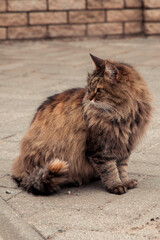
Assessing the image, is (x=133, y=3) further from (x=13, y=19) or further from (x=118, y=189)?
(x=118, y=189)

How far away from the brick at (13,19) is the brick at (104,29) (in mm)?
1491

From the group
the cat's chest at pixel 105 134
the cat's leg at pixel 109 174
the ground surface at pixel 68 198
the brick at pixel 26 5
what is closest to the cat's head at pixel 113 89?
the cat's chest at pixel 105 134

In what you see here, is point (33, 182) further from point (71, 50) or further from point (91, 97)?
point (71, 50)

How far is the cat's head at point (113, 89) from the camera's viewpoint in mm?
3961

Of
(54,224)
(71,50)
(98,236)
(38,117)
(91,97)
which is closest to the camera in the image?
(98,236)

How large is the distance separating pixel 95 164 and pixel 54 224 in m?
0.76

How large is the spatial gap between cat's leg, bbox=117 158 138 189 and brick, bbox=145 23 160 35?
8.06 m

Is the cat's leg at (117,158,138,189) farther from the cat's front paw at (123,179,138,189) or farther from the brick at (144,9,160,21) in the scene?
the brick at (144,9,160,21)

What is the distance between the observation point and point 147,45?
1122 centimetres

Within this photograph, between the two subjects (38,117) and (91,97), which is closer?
(91,97)

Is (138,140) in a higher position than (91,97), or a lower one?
lower

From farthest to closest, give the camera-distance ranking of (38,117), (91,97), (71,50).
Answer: (71,50)
(38,117)
(91,97)

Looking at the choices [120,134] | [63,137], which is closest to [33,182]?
[63,137]

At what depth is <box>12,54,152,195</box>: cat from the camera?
398 cm
